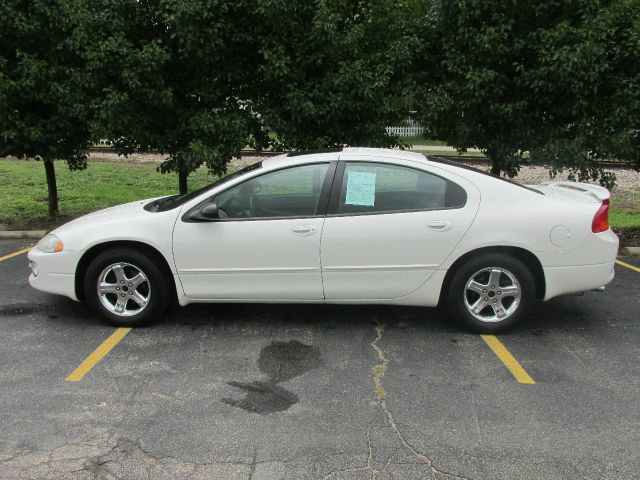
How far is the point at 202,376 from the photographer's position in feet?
13.2

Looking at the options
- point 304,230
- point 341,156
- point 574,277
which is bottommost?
point 574,277

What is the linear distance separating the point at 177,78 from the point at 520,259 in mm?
5411

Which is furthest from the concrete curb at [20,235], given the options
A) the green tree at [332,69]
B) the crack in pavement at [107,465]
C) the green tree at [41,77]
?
the crack in pavement at [107,465]

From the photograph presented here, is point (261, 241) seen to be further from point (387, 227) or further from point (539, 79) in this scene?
point (539, 79)

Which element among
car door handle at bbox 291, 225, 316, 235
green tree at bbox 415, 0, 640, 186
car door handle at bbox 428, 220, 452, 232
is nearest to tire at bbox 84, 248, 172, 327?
car door handle at bbox 291, 225, 316, 235

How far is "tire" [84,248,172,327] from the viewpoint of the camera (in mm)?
4742

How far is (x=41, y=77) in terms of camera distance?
764cm

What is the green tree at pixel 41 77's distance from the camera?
292 inches

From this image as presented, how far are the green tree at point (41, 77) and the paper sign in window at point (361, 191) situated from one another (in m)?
4.45

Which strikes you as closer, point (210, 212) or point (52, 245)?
point (210, 212)

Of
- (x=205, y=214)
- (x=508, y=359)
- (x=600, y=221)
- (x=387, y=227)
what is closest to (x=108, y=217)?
(x=205, y=214)

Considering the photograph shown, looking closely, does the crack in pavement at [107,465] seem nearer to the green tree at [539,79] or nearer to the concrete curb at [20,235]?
the green tree at [539,79]

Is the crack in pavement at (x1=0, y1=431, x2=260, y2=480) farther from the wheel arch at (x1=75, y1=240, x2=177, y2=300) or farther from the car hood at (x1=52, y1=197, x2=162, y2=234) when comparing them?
the car hood at (x1=52, y1=197, x2=162, y2=234)

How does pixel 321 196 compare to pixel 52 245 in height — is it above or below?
above
